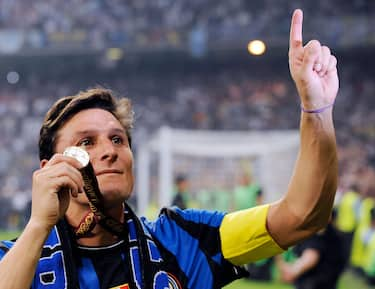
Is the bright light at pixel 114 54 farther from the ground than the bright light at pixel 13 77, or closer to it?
farther from the ground

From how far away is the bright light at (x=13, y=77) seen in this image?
19.1m

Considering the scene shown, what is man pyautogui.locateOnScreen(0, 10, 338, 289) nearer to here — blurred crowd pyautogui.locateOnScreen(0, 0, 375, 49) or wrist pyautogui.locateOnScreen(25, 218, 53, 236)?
wrist pyautogui.locateOnScreen(25, 218, 53, 236)

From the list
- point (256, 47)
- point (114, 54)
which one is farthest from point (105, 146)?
point (114, 54)

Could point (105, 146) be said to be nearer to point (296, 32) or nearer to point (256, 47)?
point (296, 32)

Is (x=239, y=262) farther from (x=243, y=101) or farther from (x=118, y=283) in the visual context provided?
(x=243, y=101)

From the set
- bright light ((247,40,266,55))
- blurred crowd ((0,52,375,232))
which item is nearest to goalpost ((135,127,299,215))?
blurred crowd ((0,52,375,232))

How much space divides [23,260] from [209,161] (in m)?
10.9

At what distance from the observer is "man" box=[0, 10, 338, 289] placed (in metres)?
1.53

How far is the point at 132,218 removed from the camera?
188 centimetres

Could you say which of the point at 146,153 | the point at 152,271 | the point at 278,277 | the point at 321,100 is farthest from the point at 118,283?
the point at 146,153

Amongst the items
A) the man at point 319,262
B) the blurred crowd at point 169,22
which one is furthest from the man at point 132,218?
the blurred crowd at point 169,22

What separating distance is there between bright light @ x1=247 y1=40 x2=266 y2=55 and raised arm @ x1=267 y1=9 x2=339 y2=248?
52.4ft

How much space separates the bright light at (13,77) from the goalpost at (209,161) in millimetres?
7360

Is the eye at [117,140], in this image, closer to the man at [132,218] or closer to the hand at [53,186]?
the man at [132,218]
